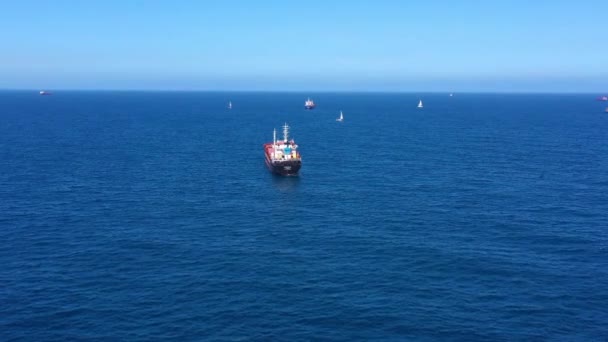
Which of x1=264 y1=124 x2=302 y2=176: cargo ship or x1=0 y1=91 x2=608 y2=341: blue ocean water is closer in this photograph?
x1=0 y1=91 x2=608 y2=341: blue ocean water

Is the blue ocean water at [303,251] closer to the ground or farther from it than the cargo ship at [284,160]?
closer to the ground

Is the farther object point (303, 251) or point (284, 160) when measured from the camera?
point (284, 160)

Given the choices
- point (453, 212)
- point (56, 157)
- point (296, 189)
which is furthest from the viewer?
point (56, 157)

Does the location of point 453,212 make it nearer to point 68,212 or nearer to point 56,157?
point 68,212

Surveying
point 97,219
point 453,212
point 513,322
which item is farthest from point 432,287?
point 97,219

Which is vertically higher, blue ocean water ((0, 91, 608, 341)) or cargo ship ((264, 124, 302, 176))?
cargo ship ((264, 124, 302, 176))

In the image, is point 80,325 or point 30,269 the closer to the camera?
point 80,325

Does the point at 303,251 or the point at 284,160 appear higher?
the point at 284,160

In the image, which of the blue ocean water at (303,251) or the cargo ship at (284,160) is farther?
the cargo ship at (284,160)
